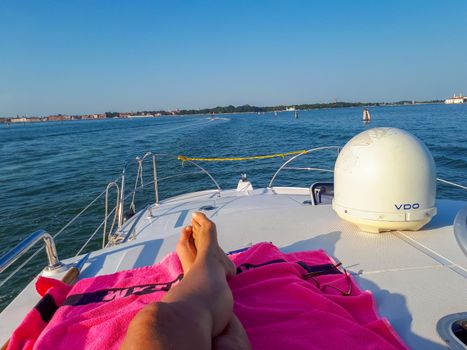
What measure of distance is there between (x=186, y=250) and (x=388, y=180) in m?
1.36

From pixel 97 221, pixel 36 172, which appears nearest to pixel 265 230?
pixel 97 221

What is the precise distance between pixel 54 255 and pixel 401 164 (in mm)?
2386

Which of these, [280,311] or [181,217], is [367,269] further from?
[181,217]

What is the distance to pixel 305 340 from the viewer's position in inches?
48.9

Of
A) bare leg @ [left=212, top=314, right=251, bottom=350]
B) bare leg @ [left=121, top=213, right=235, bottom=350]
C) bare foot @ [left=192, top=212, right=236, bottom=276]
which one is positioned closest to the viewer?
bare leg @ [left=121, top=213, right=235, bottom=350]

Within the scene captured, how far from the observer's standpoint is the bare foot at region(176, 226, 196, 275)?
5.62 ft

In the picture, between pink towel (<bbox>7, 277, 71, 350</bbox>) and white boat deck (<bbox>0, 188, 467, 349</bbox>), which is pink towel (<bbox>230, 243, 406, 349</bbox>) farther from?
→ pink towel (<bbox>7, 277, 71, 350</bbox>)

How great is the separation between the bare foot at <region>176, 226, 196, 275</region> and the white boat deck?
0.53 meters

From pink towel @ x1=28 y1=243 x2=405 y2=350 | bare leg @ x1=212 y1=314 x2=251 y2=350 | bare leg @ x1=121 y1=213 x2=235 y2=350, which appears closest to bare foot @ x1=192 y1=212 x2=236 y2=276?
bare leg @ x1=121 y1=213 x2=235 y2=350

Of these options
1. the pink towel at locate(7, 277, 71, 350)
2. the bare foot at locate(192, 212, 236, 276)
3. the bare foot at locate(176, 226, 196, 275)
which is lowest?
the pink towel at locate(7, 277, 71, 350)

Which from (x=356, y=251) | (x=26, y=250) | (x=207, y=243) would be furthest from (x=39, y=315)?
(x=356, y=251)

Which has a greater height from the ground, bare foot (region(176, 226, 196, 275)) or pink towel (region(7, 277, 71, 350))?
bare foot (region(176, 226, 196, 275))

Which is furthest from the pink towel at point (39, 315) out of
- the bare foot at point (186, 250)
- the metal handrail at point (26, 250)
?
the bare foot at point (186, 250)

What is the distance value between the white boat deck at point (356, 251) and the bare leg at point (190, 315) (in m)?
0.86
